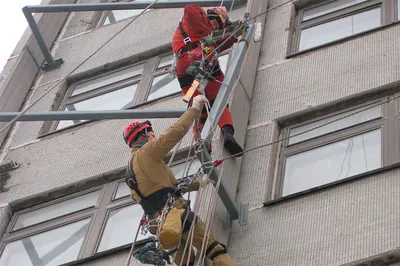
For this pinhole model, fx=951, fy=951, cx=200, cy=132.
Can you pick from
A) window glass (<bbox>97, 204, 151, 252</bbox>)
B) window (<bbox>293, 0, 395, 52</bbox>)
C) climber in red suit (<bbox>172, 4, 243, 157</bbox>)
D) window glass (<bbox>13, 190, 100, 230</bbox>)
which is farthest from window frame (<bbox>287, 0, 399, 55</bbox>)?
window glass (<bbox>13, 190, 100, 230</bbox>)

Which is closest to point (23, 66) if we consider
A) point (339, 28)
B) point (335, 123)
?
point (339, 28)

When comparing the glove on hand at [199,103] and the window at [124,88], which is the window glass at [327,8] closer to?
the window at [124,88]

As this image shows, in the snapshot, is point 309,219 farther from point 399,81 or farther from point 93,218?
point 93,218

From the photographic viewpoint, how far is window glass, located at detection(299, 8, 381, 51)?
11.0 metres

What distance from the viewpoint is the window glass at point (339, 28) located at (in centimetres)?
1102

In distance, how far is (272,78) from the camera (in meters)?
10.7

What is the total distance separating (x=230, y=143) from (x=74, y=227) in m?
2.23

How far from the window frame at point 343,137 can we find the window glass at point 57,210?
7.55ft

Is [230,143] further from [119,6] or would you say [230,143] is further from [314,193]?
[119,6]

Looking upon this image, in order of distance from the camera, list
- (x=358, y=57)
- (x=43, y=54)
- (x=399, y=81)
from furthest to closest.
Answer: (x=43, y=54), (x=358, y=57), (x=399, y=81)

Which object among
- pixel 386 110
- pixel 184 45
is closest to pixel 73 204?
pixel 184 45

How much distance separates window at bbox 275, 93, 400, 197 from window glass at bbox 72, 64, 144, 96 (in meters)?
3.62

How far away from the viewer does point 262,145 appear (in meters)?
9.57

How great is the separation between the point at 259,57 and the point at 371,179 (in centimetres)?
334
